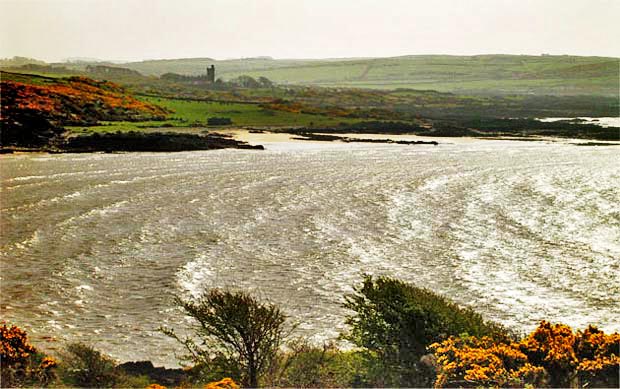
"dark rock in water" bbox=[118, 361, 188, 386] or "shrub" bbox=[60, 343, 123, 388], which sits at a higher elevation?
"shrub" bbox=[60, 343, 123, 388]

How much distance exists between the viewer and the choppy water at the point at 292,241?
1939cm

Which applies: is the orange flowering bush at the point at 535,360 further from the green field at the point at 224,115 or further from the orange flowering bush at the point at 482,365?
the green field at the point at 224,115

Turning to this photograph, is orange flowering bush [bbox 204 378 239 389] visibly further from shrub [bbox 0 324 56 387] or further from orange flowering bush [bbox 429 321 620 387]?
shrub [bbox 0 324 56 387]

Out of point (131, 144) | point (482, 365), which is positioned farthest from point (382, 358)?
point (131, 144)

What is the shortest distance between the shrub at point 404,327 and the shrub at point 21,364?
554 cm

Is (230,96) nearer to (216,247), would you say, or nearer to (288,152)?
(288,152)

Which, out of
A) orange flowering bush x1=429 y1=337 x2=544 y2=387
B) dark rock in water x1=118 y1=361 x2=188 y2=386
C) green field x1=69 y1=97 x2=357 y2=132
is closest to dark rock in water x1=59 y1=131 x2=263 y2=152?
green field x1=69 y1=97 x2=357 y2=132

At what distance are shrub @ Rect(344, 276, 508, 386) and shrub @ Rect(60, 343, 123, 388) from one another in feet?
14.5

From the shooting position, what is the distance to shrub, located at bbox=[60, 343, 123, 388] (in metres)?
13.6

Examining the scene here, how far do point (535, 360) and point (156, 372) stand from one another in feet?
22.3

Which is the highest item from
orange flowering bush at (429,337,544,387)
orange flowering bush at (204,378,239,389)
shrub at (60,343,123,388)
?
orange flowering bush at (429,337,544,387)

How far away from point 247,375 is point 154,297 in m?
7.35

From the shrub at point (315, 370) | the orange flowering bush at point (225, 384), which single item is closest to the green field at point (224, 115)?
the shrub at point (315, 370)

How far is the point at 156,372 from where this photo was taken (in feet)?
48.0
